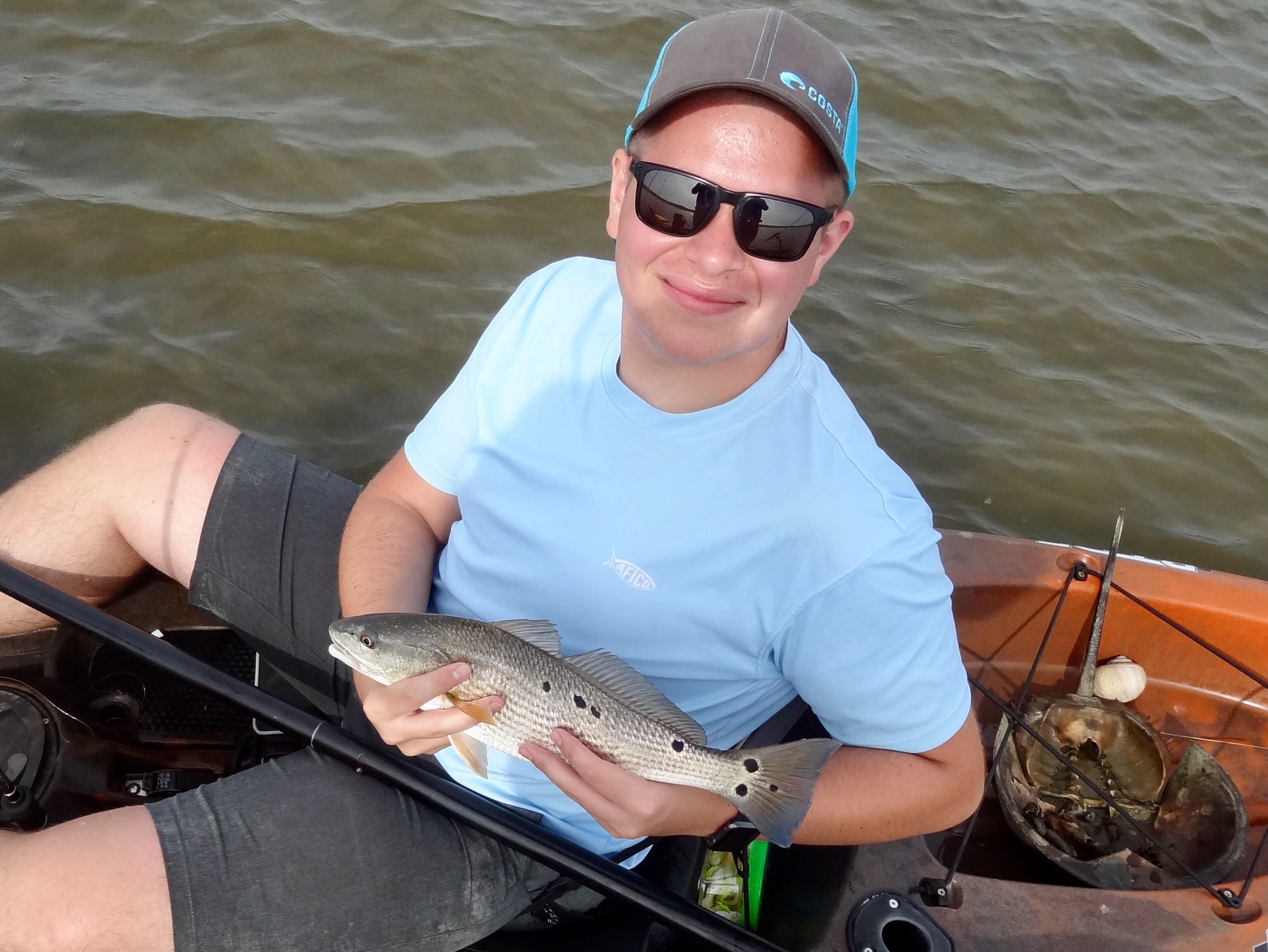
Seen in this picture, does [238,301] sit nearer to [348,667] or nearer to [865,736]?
[348,667]

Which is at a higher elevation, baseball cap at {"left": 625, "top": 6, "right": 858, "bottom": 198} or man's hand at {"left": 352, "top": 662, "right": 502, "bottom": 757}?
baseball cap at {"left": 625, "top": 6, "right": 858, "bottom": 198}

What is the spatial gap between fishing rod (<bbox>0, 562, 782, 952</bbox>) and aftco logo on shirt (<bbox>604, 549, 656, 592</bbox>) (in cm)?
63

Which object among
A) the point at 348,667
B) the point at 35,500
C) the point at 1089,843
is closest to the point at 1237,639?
the point at 1089,843

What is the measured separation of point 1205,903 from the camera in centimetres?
274

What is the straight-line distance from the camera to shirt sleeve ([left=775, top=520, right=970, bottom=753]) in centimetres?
211

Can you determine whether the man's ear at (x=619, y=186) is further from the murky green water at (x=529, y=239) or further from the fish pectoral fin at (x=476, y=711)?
the murky green water at (x=529, y=239)

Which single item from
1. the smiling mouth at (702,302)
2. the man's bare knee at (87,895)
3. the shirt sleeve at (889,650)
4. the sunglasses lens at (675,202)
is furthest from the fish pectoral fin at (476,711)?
the sunglasses lens at (675,202)

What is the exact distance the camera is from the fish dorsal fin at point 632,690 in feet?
7.25

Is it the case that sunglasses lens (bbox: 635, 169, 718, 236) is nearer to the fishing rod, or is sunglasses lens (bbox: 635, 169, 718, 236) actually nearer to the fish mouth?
the fish mouth

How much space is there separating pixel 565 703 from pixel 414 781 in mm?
437

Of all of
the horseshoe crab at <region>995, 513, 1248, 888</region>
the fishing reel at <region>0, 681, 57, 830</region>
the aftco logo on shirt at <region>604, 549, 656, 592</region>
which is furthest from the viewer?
the horseshoe crab at <region>995, 513, 1248, 888</region>

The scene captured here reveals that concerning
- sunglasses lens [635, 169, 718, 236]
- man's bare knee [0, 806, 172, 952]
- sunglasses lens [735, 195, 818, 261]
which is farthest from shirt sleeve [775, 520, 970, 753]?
man's bare knee [0, 806, 172, 952]

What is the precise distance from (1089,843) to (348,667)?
2.52m

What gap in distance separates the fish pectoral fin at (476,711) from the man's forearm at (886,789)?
0.76 m
